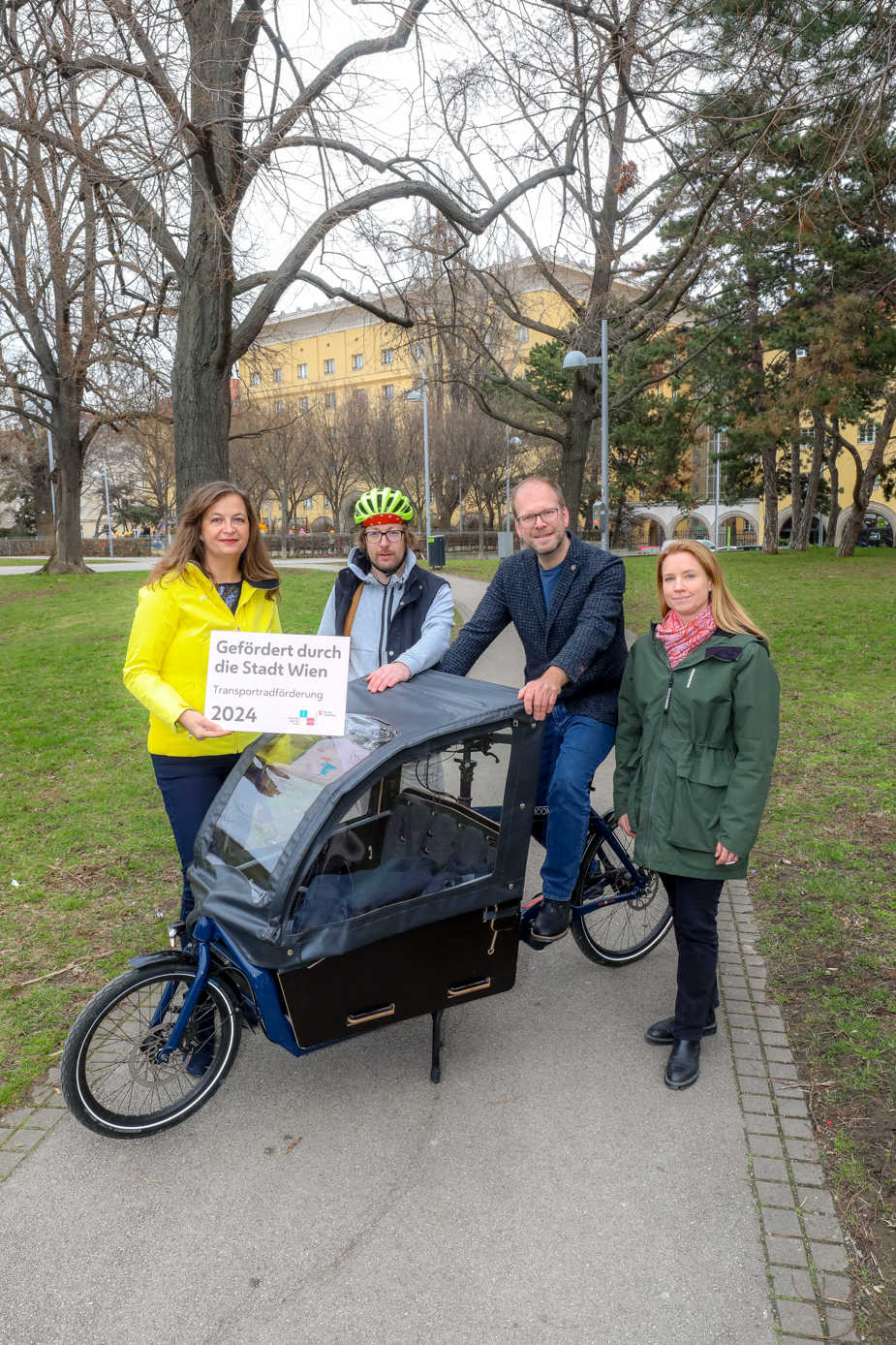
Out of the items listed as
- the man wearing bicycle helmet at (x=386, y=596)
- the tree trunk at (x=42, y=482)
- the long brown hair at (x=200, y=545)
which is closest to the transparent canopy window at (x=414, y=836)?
the man wearing bicycle helmet at (x=386, y=596)

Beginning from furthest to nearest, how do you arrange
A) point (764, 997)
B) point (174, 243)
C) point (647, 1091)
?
point (174, 243) < point (764, 997) < point (647, 1091)

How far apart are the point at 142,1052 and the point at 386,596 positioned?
1898 mm

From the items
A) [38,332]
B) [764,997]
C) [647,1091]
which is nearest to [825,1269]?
[647,1091]

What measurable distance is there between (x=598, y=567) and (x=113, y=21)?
15.3 feet

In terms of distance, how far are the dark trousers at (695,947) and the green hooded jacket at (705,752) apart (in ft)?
0.37

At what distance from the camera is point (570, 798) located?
3.67 meters

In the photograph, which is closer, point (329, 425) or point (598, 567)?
point (598, 567)

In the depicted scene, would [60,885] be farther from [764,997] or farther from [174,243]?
[174,243]

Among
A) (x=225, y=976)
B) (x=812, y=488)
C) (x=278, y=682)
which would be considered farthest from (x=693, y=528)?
(x=225, y=976)

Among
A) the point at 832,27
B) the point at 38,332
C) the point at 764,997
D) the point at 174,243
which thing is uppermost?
the point at 38,332

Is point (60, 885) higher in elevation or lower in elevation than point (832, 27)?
lower

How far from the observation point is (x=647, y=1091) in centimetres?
341

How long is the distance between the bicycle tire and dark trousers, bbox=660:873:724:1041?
1.57 m

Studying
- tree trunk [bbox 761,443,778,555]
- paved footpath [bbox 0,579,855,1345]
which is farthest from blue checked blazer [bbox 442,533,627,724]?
tree trunk [bbox 761,443,778,555]
